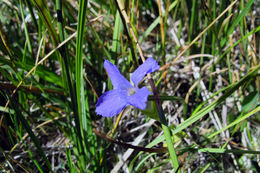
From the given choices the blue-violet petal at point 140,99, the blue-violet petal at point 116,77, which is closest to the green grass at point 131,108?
the blue-violet petal at point 116,77

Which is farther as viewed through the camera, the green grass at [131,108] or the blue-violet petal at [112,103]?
the green grass at [131,108]

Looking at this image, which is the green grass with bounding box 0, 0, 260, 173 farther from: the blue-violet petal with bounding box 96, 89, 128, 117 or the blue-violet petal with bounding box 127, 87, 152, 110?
the blue-violet petal with bounding box 127, 87, 152, 110

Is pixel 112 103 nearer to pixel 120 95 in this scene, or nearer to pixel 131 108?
pixel 120 95

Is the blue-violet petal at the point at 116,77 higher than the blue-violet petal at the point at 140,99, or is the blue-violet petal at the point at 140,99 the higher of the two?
the blue-violet petal at the point at 116,77

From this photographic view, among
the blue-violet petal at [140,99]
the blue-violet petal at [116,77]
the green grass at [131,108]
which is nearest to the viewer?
the blue-violet petal at [140,99]

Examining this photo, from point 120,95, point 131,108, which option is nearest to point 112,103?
point 120,95

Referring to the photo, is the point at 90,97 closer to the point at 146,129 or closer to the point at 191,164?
the point at 146,129

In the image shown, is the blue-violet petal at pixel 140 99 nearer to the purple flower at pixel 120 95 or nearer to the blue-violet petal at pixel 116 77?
the purple flower at pixel 120 95

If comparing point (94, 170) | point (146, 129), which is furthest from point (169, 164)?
point (94, 170)

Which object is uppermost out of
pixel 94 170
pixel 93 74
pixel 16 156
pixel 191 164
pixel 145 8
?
pixel 145 8
